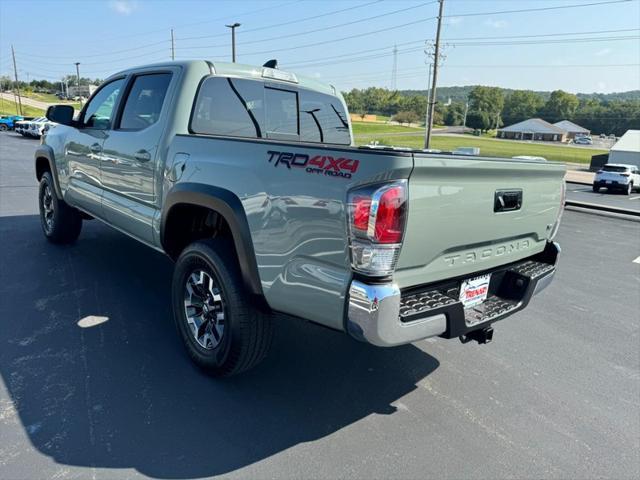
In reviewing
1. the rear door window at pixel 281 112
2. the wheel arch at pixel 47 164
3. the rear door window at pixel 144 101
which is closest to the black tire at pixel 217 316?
the rear door window at pixel 144 101

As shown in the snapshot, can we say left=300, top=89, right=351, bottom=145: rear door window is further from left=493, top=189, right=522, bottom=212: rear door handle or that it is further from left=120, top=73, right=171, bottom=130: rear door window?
left=493, top=189, right=522, bottom=212: rear door handle

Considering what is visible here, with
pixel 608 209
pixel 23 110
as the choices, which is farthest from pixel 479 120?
pixel 608 209

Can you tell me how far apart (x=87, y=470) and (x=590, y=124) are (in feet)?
526

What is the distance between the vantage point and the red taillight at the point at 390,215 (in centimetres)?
202

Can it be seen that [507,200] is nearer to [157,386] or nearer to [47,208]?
[157,386]

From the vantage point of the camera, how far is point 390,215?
2.04m

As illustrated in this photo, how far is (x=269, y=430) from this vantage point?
2570 mm

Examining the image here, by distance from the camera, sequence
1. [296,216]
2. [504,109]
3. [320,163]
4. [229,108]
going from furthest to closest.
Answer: [504,109]
[229,108]
[296,216]
[320,163]

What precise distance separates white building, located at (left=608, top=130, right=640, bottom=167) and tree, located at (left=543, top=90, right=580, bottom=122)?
13065 cm

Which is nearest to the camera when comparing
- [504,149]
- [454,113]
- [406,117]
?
[504,149]

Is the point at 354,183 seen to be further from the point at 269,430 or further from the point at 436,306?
the point at 269,430

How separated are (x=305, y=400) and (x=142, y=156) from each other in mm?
2153

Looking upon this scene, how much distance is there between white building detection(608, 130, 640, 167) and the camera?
108ft

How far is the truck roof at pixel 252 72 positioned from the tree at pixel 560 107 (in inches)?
6667
